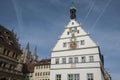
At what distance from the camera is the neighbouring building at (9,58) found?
3781 cm

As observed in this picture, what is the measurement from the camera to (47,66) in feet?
178

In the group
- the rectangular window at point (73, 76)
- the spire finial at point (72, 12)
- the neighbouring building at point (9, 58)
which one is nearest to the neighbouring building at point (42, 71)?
the neighbouring building at point (9, 58)

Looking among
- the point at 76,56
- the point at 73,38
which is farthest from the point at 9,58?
the point at 76,56

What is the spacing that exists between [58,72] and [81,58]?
5.39 m

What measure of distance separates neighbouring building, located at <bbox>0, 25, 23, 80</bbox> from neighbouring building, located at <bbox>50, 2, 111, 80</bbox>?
1414cm

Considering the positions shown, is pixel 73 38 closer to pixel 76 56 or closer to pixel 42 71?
pixel 76 56

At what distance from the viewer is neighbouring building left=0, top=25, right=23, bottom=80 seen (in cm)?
3781

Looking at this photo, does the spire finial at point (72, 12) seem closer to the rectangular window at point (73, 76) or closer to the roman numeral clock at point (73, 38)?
the roman numeral clock at point (73, 38)

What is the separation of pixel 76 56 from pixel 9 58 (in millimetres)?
20612

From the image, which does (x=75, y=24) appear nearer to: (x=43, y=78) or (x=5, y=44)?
(x=5, y=44)

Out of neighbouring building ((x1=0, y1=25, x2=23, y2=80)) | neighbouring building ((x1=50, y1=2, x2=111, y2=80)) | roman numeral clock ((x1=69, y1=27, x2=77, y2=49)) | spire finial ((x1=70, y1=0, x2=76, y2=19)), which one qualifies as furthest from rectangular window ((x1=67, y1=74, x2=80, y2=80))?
neighbouring building ((x1=0, y1=25, x2=23, y2=80))

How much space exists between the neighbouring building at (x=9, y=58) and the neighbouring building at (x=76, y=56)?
14.1 meters

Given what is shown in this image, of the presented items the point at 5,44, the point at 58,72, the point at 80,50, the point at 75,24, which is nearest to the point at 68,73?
the point at 58,72

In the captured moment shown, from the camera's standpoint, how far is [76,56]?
29.5 m
